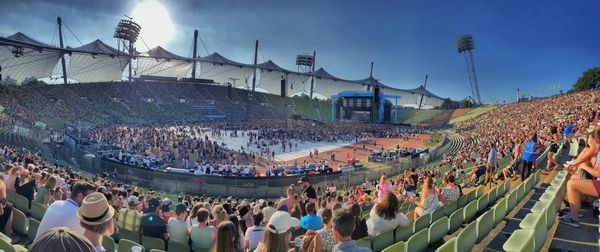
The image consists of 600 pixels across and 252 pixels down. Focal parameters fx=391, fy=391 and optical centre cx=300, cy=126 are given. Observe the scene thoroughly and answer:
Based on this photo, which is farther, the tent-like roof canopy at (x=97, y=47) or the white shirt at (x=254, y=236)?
the tent-like roof canopy at (x=97, y=47)

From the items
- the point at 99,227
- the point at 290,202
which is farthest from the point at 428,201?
the point at 99,227

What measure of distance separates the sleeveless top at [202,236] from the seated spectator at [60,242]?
11.7ft

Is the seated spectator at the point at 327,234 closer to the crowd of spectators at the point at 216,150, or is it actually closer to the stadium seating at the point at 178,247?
the stadium seating at the point at 178,247

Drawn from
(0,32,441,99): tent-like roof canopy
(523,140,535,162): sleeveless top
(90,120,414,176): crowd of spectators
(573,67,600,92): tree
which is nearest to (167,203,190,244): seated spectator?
(523,140,535,162): sleeveless top

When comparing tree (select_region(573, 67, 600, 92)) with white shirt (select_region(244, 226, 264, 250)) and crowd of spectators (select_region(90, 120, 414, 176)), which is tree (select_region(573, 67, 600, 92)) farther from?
white shirt (select_region(244, 226, 264, 250))

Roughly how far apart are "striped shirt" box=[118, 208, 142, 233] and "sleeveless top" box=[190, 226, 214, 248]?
149 centimetres

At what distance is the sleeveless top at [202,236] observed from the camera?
213 inches

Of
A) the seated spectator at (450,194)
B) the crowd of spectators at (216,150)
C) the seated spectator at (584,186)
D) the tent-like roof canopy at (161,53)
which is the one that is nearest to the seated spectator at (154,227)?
the seated spectator at (450,194)

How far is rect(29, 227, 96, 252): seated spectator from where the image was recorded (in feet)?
6.12

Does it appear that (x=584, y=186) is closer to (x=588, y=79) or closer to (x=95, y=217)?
(x=95, y=217)

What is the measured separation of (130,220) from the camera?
6.57 m

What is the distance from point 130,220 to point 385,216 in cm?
421

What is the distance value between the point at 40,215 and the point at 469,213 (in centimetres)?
726

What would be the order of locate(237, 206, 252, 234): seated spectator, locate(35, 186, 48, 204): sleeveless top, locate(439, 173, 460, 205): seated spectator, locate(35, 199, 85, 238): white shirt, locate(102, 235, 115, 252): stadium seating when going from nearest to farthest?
locate(35, 199, 85, 238): white shirt, locate(102, 235, 115, 252): stadium seating, locate(237, 206, 252, 234): seated spectator, locate(35, 186, 48, 204): sleeveless top, locate(439, 173, 460, 205): seated spectator
